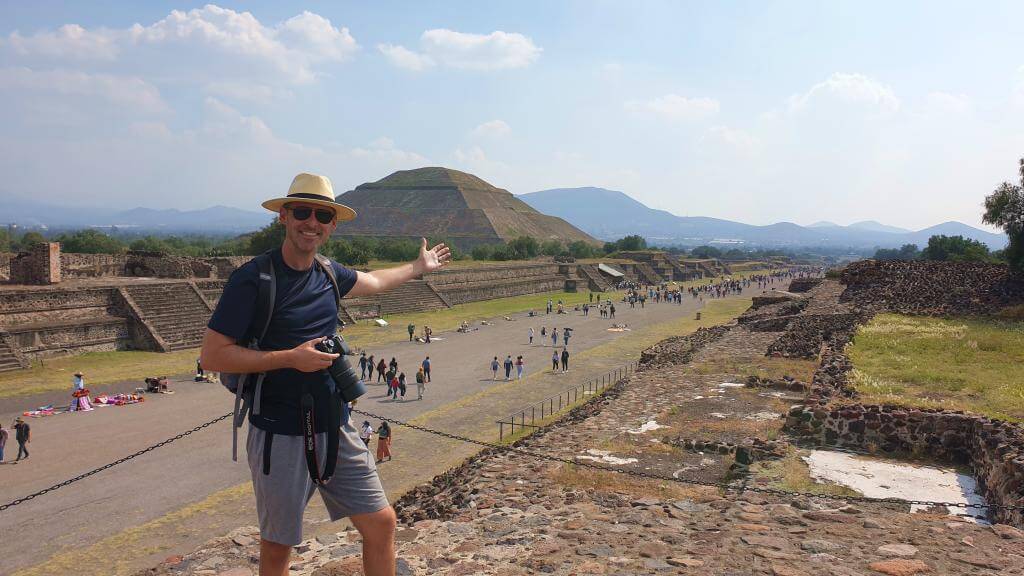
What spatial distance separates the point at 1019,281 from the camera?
25594 mm

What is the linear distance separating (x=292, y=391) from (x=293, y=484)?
41 centimetres

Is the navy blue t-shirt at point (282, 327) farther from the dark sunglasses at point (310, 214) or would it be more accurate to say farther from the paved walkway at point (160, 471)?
the paved walkway at point (160, 471)

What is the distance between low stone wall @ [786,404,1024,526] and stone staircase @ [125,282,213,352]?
23537mm

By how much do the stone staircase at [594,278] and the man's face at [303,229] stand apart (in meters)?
58.5

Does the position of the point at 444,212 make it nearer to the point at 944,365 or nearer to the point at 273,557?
the point at 944,365

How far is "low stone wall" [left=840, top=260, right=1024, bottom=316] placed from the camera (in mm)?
23445

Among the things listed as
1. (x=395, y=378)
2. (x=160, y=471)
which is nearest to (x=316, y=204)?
(x=160, y=471)

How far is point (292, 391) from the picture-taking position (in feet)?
9.00

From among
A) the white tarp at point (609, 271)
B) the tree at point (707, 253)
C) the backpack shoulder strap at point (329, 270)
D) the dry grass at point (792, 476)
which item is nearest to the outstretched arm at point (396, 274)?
the backpack shoulder strap at point (329, 270)

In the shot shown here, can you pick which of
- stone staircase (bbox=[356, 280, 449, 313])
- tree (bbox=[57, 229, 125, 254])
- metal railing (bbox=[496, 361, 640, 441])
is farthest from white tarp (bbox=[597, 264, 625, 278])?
tree (bbox=[57, 229, 125, 254])

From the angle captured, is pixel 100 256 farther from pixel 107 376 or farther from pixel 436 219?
Result: pixel 436 219

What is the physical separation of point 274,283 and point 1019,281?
31939mm

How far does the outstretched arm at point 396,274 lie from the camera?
3473 mm

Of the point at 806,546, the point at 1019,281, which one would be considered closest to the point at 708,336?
the point at 1019,281
